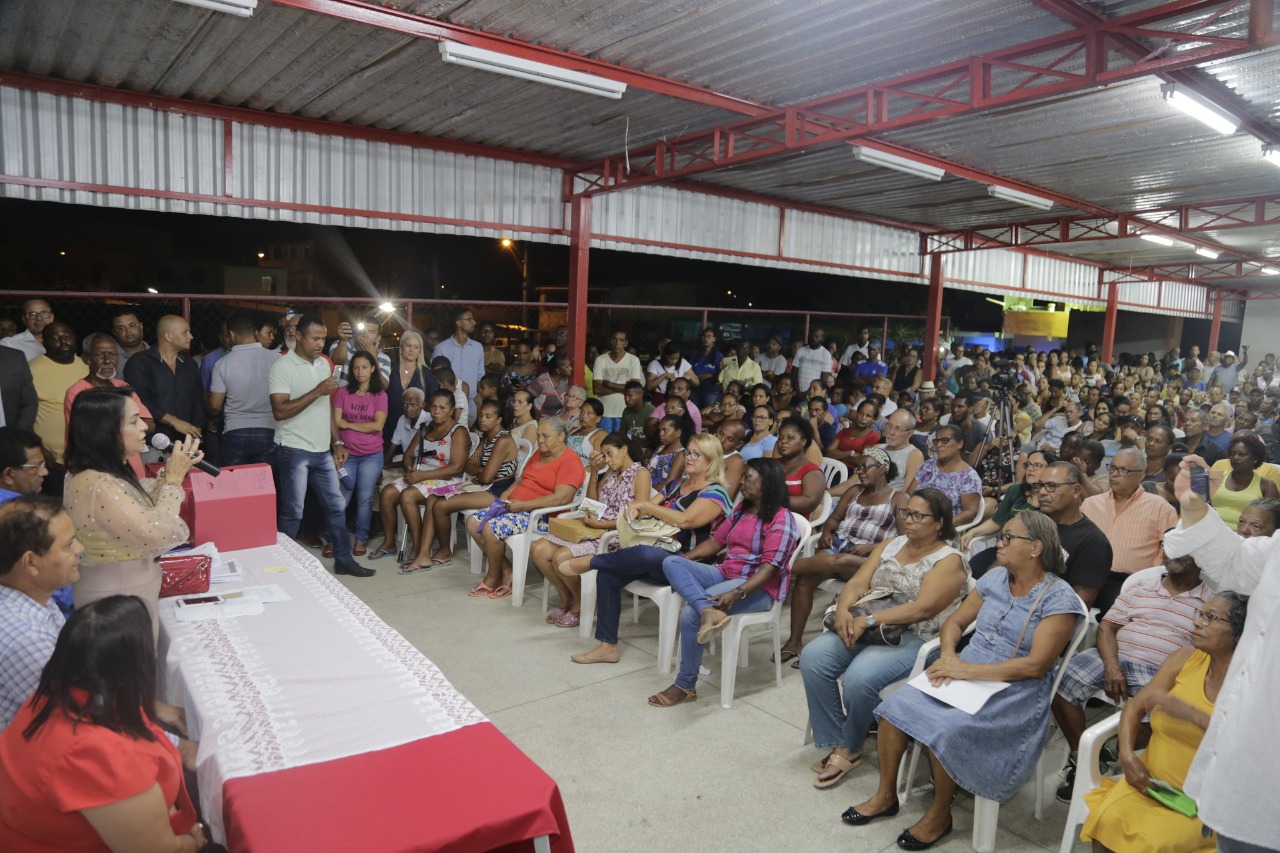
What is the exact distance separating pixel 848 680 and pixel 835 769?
13.4 inches

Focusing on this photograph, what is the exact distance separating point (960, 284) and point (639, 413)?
824 cm

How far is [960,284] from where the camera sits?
13469 mm

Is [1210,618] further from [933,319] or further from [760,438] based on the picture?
[933,319]

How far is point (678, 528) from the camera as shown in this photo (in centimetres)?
445

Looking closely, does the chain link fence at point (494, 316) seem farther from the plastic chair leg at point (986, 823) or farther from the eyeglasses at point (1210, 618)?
the eyeglasses at point (1210, 618)

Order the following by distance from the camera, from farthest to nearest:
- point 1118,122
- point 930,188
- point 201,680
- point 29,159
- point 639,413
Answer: point 930,188 → point 639,413 → point 1118,122 → point 29,159 → point 201,680

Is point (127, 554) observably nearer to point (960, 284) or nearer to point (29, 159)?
point (29, 159)

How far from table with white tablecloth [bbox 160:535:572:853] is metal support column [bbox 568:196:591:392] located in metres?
6.06

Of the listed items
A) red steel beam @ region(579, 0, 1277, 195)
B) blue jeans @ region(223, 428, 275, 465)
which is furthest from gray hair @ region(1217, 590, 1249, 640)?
blue jeans @ region(223, 428, 275, 465)

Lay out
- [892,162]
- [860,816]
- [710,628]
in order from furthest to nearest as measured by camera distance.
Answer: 1. [892,162]
2. [710,628]
3. [860,816]

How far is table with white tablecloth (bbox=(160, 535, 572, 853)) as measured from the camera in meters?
1.75

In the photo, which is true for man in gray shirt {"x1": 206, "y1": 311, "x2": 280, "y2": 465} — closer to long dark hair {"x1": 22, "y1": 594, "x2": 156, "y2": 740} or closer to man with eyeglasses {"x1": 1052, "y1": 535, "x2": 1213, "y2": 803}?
long dark hair {"x1": 22, "y1": 594, "x2": 156, "y2": 740}

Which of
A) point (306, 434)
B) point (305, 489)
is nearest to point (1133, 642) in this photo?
point (306, 434)

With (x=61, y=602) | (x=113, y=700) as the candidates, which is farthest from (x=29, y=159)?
(x=113, y=700)
